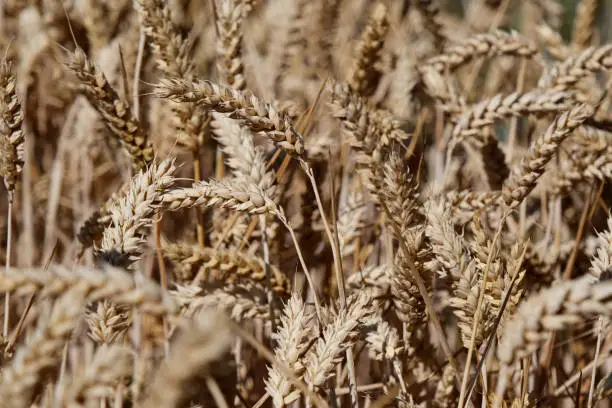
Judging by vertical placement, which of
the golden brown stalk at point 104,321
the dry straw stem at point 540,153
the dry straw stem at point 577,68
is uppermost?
the dry straw stem at point 577,68

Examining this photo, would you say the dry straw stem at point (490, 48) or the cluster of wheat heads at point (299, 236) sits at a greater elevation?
the dry straw stem at point (490, 48)

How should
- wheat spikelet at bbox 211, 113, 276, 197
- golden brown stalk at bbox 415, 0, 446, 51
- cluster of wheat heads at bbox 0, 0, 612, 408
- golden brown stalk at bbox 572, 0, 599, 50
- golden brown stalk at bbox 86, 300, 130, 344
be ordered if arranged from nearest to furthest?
cluster of wheat heads at bbox 0, 0, 612, 408 → golden brown stalk at bbox 86, 300, 130, 344 → wheat spikelet at bbox 211, 113, 276, 197 → golden brown stalk at bbox 415, 0, 446, 51 → golden brown stalk at bbox 572, 0, 599, 50

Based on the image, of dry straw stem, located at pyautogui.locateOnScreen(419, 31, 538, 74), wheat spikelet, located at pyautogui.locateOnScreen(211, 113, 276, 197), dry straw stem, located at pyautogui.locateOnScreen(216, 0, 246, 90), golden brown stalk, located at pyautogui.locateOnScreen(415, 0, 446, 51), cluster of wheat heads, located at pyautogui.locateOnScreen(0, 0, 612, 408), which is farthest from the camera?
golden brown stalk, located at pyautogui.locateOnScreen(415, 0, 446, 51)

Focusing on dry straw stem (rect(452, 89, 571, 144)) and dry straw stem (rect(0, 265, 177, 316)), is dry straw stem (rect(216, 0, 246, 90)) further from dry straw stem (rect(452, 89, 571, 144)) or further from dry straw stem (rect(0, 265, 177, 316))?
dry straw stem (rect(0, 265, 177, 316))

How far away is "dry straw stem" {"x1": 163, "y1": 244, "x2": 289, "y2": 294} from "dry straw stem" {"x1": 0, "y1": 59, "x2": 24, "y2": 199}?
0.92ft

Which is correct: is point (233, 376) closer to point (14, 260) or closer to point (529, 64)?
point (14, 260)

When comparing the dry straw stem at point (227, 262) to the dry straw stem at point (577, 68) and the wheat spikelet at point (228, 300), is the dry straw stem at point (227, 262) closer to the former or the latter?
the wheat spikelet at point (228, 300)

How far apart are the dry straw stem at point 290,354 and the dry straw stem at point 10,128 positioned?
1.65ft

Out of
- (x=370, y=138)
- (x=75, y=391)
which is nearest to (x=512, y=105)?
(x=370, y=138)

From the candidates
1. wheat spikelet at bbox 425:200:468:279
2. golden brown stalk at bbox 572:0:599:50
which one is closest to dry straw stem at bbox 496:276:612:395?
wheat spikelet at bbox 425:200:468:279

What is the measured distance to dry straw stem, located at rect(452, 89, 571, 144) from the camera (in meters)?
1.04

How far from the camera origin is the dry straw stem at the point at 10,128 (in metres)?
0.87

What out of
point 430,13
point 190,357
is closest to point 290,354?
point 190,357

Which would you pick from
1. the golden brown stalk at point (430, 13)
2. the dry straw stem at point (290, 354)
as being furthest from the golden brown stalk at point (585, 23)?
the dry straw stem at point (290, 354)
